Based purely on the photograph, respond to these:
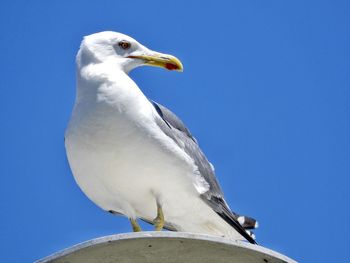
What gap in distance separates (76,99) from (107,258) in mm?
1674

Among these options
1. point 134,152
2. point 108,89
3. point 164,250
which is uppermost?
point 108,89

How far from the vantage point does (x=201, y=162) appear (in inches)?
217

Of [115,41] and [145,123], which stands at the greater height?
[115,41]

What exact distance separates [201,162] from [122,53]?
0.85 m

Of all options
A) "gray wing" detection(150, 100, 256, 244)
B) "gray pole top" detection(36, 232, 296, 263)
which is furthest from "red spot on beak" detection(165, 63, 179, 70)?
"gray pole top" detection(36, 232, 296, 263)

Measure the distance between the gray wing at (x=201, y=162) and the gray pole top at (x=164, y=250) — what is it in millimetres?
1498

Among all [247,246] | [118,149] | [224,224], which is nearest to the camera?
[247,246]

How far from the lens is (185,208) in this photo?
538cm

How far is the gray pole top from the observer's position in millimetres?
3709

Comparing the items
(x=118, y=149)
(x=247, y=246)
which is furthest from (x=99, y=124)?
(x=247, y=246)

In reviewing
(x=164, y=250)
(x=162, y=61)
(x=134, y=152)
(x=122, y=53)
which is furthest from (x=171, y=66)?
(x=164, y=250)

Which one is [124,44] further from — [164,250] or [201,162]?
[164,250]

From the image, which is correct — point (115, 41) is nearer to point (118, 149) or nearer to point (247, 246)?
point (118, 149)

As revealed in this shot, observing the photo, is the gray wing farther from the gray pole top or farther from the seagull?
the gray pole top
